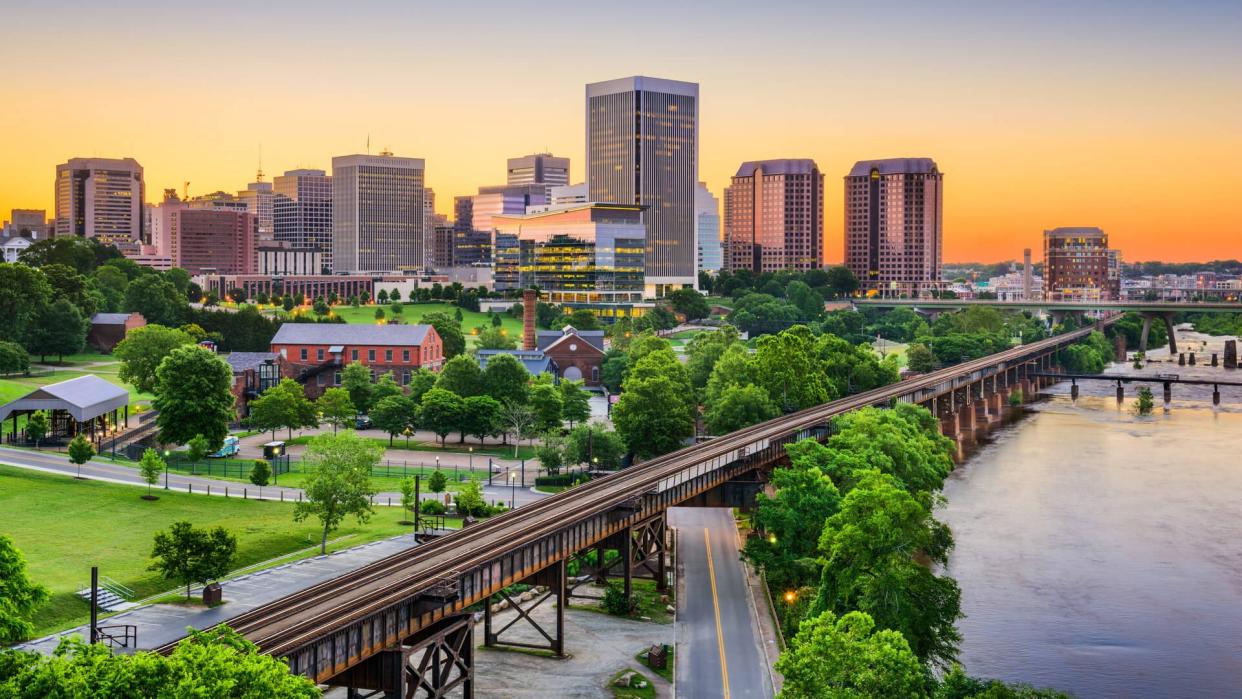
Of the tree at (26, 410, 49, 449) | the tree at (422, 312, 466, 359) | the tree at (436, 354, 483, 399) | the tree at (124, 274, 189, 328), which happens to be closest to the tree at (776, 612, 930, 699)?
the tree at (26, 410, 49, 449)

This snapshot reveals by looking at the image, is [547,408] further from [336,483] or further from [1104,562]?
[1104,562]

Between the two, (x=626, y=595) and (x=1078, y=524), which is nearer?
(x=626, y=595)

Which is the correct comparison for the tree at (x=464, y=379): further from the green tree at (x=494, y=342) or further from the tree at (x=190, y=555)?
the tree at (x=190, y=555)

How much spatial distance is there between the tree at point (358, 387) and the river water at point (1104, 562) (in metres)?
61.9

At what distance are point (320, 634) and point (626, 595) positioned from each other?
27.5 m

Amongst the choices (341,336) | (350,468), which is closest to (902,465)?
(350,468)

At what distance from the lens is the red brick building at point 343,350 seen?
466 ft

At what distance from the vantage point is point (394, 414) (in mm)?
117188

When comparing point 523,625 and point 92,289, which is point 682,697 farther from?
point 92,289

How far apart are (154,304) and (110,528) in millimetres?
127098

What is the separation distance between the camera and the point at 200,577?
61.5 meters

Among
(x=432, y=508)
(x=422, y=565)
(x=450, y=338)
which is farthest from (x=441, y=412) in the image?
(x=422, y=565)

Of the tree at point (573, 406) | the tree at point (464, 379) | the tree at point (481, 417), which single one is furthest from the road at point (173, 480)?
the tree at point (464, 379)

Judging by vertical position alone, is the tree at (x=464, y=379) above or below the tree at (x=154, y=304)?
below
